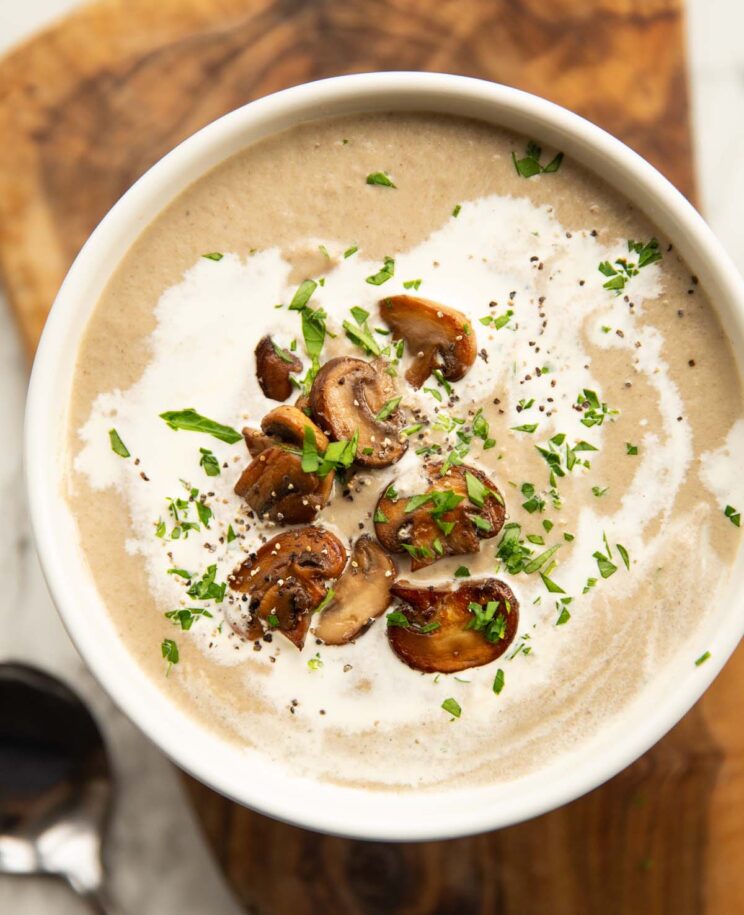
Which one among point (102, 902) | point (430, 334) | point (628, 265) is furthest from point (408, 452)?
point (102, 902)

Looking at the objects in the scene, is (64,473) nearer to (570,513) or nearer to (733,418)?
(570,513)

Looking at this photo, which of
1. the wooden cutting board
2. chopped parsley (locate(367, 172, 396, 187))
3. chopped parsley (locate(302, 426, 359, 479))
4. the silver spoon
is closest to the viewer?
chopped parsley (locate(302, 426, 359, 479))

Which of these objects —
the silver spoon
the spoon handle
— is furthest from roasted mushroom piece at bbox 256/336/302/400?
the spoon handle

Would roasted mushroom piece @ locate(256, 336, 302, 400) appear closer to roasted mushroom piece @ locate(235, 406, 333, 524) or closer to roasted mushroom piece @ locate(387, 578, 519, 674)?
roasted mushroom piece @ locate(235, 406, 333, 524)

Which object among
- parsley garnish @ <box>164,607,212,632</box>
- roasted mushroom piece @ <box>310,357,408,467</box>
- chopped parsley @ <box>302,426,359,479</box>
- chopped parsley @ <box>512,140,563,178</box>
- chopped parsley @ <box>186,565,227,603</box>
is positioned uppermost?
chopped parsley @ <box>512,140,563,178</box>

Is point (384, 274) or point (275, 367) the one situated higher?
point (384, 274)

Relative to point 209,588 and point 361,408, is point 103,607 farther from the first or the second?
point 361,408
